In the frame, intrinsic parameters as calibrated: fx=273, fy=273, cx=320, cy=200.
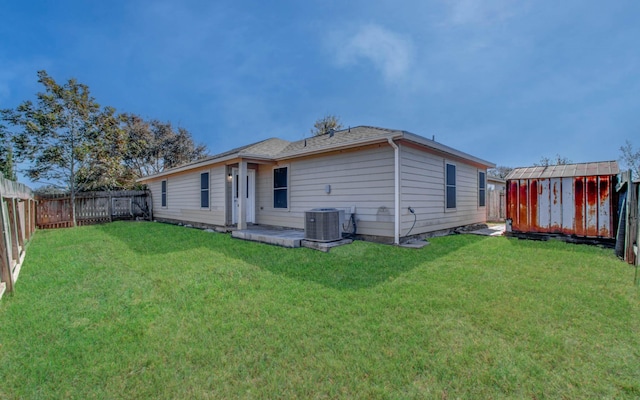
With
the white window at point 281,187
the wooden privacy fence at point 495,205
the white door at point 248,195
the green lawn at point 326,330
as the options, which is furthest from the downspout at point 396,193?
the wooden privacy fence at point 495,205

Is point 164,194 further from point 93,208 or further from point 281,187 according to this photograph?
point 281,187

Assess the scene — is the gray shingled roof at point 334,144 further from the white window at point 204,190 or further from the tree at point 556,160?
the tree at point 556,160

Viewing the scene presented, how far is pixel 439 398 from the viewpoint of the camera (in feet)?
5.53

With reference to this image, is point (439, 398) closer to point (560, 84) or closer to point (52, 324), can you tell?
point (52, 324)

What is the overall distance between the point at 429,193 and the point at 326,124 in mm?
16939

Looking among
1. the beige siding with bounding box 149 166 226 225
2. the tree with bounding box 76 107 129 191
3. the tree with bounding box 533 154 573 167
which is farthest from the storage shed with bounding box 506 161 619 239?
the tree with bounding box 76 107 129 191

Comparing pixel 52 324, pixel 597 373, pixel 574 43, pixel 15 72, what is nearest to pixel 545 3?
pixel 574 43

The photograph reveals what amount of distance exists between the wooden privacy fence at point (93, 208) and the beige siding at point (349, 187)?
1039 centimetres

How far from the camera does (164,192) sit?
45.4 ft

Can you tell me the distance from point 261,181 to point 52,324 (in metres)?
6.98

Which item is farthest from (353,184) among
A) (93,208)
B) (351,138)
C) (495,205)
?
(93,208)

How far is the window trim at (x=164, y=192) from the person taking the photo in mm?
13591

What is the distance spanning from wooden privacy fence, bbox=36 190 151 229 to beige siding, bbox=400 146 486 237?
1435cm

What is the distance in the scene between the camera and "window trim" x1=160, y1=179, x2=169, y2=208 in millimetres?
13591
